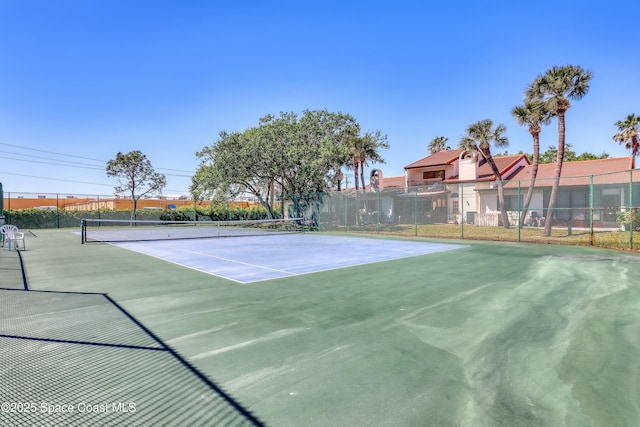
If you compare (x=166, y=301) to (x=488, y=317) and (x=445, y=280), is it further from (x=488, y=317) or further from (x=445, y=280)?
(x=445, y=280)

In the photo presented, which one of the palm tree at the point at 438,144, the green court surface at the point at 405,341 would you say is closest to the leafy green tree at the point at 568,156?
the palm tree at the point at 438,144

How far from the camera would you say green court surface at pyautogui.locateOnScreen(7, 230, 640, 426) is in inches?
107

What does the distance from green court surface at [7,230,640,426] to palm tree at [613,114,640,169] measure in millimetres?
31988

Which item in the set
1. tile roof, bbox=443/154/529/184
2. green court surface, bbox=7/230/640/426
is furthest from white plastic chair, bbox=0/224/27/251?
tile roof, bbox=443/154/529/184

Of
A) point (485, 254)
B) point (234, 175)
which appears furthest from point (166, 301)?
point (234, 175)

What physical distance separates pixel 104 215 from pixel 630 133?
4901 cm

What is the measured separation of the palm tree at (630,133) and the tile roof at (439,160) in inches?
533

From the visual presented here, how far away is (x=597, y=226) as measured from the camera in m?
22.6

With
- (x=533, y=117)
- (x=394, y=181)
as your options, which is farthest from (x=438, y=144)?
(x=533, y=117)

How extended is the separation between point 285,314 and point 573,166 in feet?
109

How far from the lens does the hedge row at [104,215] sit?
29.9m

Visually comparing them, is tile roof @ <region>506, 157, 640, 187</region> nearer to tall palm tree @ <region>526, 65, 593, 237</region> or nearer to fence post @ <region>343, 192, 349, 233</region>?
tall palm tree @ <region>526, 65, 593, 237</region>

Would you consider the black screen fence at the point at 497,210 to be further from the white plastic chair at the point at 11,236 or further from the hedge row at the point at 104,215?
the white plastic chair at the point at 11,236

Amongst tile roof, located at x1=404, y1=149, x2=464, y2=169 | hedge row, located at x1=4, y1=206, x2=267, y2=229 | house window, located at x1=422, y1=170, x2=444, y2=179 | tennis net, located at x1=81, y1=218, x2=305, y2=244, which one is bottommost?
tennis net, located at x1=81, y1=218, x2=305, y2=244
